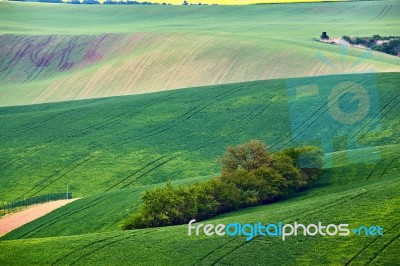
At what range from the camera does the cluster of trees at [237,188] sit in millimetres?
43156

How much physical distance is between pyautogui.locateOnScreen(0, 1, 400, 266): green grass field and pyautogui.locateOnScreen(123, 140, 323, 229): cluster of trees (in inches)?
40.2

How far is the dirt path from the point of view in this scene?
4919 centimetres

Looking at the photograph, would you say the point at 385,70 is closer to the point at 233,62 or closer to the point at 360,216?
the point at 233,62

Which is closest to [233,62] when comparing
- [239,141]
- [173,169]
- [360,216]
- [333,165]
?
[239,141]

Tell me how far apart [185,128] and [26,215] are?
21125 mm

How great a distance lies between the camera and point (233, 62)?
88.2m

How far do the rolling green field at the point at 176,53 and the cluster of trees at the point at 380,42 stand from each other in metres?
3.54

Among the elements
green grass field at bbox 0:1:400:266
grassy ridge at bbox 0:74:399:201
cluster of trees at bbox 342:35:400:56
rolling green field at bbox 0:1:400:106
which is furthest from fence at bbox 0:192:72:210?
cluster of trees at bbox 342:35:400:56

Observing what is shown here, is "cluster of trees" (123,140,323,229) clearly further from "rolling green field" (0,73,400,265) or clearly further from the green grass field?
"rolling green field" (0,73,400,265)

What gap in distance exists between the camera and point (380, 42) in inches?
3949

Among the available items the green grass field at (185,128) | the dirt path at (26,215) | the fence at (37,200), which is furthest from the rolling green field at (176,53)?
the dirt path at (26,215)

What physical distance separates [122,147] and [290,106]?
610 inches

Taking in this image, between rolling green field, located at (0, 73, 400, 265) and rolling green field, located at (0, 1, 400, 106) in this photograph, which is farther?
rolling green field, located at (0, 1, 400, 106)

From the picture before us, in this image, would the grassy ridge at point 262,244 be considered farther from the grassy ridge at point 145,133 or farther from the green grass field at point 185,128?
the grassy ridge at point 145,133
